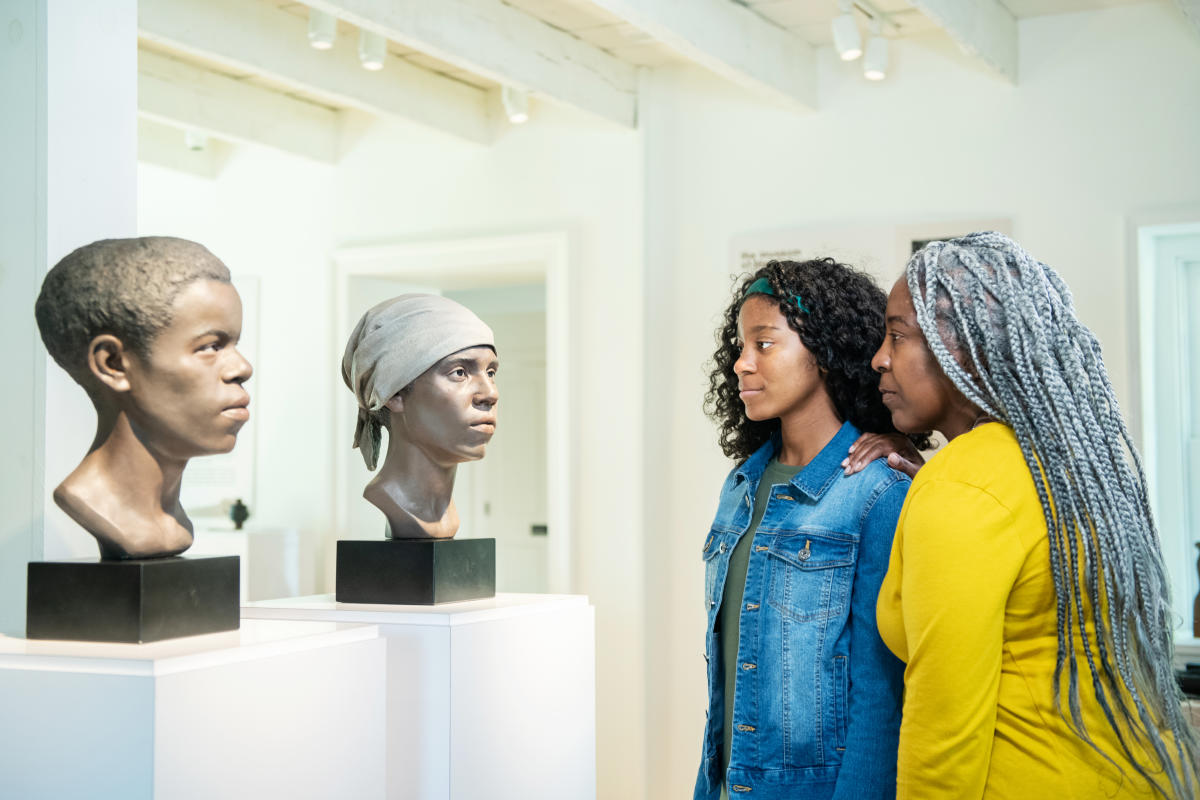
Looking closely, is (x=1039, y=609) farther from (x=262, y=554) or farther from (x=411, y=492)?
(x=262, y=554)

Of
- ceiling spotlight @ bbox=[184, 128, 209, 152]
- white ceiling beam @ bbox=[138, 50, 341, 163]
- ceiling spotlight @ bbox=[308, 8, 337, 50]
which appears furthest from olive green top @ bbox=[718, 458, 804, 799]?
ceiling spotlight @ bbox=[184, 128, 209, 152]

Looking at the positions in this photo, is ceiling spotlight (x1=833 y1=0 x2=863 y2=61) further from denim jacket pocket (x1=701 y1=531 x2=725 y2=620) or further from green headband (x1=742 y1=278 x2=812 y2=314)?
denim jacket pocket (x1=701 y1=531 x2=725 y2=620)

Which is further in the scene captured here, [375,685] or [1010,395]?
[375,685]

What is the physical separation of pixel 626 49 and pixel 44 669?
11.3 ft

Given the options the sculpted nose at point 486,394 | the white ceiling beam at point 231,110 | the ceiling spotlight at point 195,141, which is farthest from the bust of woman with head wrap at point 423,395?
the ceiling spotlight at point 195,141

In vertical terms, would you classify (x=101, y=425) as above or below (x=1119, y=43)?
below

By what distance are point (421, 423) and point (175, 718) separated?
0.93 m

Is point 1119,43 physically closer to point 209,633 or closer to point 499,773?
point 499,773

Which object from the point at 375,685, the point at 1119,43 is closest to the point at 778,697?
the point at 375,685

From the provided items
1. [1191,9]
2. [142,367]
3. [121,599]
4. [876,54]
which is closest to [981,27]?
[876,54]

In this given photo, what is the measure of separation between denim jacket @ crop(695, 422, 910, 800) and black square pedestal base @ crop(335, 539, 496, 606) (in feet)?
2.08

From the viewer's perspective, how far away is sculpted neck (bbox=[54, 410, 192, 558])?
1.73 meters

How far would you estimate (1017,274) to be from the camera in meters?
1.67

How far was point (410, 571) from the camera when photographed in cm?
237
